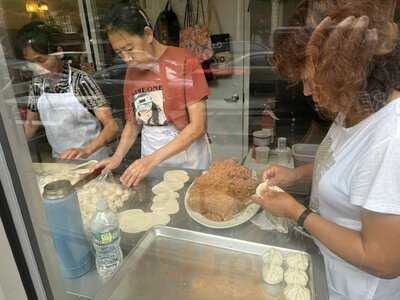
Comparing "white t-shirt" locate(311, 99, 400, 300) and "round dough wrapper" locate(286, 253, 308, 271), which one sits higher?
"white t-shirt" locate(311, 99, 400, 300)

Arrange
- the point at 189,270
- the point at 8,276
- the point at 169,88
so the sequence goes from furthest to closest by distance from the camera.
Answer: the point at 169,88 < the point at 189,270 < the point at 8,276

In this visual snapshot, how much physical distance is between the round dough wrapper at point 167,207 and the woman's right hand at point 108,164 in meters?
0.27

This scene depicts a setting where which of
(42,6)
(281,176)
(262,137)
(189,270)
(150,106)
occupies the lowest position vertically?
(262,137)

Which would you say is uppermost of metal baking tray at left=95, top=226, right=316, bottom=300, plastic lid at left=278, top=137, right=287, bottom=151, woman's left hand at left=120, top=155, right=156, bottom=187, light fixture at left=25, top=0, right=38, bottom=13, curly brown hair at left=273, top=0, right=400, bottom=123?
light fixture at left=25, top=0, right=38, bottom=13

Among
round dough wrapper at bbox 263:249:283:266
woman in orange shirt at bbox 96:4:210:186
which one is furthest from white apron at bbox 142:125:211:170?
round dough wrapper at bbox 263:249:283:266

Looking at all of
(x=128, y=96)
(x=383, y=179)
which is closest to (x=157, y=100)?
(x=128, y=96)

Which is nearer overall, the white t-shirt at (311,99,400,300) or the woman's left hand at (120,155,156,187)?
the white t-shirt at (311,99,400,300)

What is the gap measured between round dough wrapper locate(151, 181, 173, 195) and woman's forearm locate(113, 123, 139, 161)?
271 millimetres

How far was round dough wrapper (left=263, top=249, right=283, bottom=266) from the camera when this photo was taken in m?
0.69

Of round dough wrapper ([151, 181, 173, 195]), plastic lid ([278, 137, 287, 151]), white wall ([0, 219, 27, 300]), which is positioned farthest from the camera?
plastic lid ([278, 137, 287, 151])

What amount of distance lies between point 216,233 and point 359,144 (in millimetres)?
427

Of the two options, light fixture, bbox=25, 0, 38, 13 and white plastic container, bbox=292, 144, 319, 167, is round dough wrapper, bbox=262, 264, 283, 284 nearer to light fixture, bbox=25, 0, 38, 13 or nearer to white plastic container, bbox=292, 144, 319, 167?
white plastic container, bbox=292, 144, 319, 167

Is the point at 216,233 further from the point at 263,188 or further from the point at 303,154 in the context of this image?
the point at 303,154

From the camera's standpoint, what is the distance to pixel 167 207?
94cm
